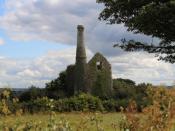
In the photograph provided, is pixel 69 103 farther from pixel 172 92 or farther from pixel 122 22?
pixel 172 92

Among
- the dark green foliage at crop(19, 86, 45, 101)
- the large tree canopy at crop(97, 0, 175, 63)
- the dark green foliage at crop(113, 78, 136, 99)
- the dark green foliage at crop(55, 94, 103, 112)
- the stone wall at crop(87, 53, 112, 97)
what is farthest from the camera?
the stone wall at crop(87, 53, 112, 97)

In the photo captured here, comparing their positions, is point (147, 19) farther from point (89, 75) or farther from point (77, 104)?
point (89, 75)

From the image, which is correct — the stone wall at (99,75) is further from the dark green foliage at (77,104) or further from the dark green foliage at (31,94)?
the dark green foliage at (77,104)

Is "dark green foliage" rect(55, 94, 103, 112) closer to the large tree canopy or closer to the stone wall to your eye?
the large tree canopy

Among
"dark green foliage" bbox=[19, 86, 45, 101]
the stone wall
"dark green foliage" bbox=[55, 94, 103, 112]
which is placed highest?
the stone wall

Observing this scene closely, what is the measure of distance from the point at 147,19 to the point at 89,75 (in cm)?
2722

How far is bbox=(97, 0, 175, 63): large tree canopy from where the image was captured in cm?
2970

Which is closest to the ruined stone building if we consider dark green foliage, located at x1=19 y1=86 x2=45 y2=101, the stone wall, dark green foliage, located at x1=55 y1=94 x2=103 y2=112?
the stone wall

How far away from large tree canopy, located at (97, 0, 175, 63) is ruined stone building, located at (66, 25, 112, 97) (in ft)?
66.9

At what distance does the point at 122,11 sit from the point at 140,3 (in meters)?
1.37

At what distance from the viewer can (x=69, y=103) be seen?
38094mm

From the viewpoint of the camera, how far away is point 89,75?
57.0 m

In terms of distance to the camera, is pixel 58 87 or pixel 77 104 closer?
pixel 77 104

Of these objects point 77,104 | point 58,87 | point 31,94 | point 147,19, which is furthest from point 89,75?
point 147,19
